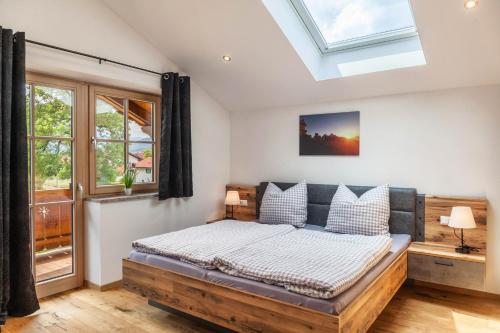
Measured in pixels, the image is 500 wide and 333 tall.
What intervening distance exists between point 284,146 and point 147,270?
230 cm

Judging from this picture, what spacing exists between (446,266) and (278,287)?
67.6 inches

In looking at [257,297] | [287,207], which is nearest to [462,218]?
[287,207]

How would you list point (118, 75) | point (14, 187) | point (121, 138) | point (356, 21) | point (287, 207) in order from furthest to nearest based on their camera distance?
point (287, 207) → point (121, 138) → point (118, 75) → point (356, 21) → point (14, 187)

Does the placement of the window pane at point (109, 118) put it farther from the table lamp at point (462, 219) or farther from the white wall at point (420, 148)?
the table lamp at point (462, 219)

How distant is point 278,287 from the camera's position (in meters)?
2.14

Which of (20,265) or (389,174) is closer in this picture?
(20,265)

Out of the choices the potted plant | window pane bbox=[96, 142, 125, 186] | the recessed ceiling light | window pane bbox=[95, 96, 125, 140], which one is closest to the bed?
the potted plant

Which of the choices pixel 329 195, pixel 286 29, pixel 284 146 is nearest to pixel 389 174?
pixel 329 195

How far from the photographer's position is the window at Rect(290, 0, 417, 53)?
3.10 m

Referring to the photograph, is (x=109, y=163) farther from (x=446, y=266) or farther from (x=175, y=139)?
(x=446, y=266)

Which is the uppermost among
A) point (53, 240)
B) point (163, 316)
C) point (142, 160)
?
point (142, 160)

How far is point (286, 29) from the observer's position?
3.20 meters

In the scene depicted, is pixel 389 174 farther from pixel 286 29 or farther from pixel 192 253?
pixel 192 253

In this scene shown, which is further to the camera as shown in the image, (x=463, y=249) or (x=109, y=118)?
(x=109, y=118)
